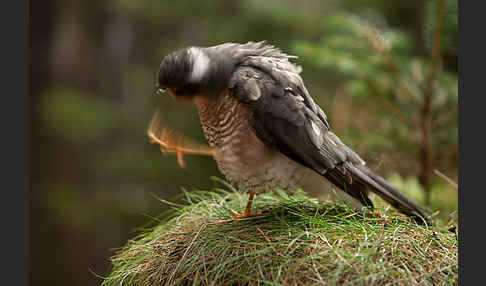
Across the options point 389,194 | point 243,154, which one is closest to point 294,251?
point 243,154

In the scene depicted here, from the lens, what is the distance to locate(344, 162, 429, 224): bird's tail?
1.75m

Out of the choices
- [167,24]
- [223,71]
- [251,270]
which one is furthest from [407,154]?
[167,24]

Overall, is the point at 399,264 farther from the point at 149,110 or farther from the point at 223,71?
the point at 149,110

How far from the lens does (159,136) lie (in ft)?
5.91

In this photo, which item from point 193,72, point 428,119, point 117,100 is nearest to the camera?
point 193,72

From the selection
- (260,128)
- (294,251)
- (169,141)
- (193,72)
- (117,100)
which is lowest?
(117,100)

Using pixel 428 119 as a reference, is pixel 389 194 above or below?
below

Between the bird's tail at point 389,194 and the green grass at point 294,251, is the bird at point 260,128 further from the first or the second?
the green grass at point 294,251

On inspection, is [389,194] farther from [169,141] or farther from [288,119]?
[169,141]

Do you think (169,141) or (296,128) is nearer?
(296,128)

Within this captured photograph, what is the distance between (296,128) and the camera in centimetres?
167

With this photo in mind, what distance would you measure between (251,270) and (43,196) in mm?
3949

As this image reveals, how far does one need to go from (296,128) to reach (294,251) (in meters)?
0.51

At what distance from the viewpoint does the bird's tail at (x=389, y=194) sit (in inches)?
69.1
